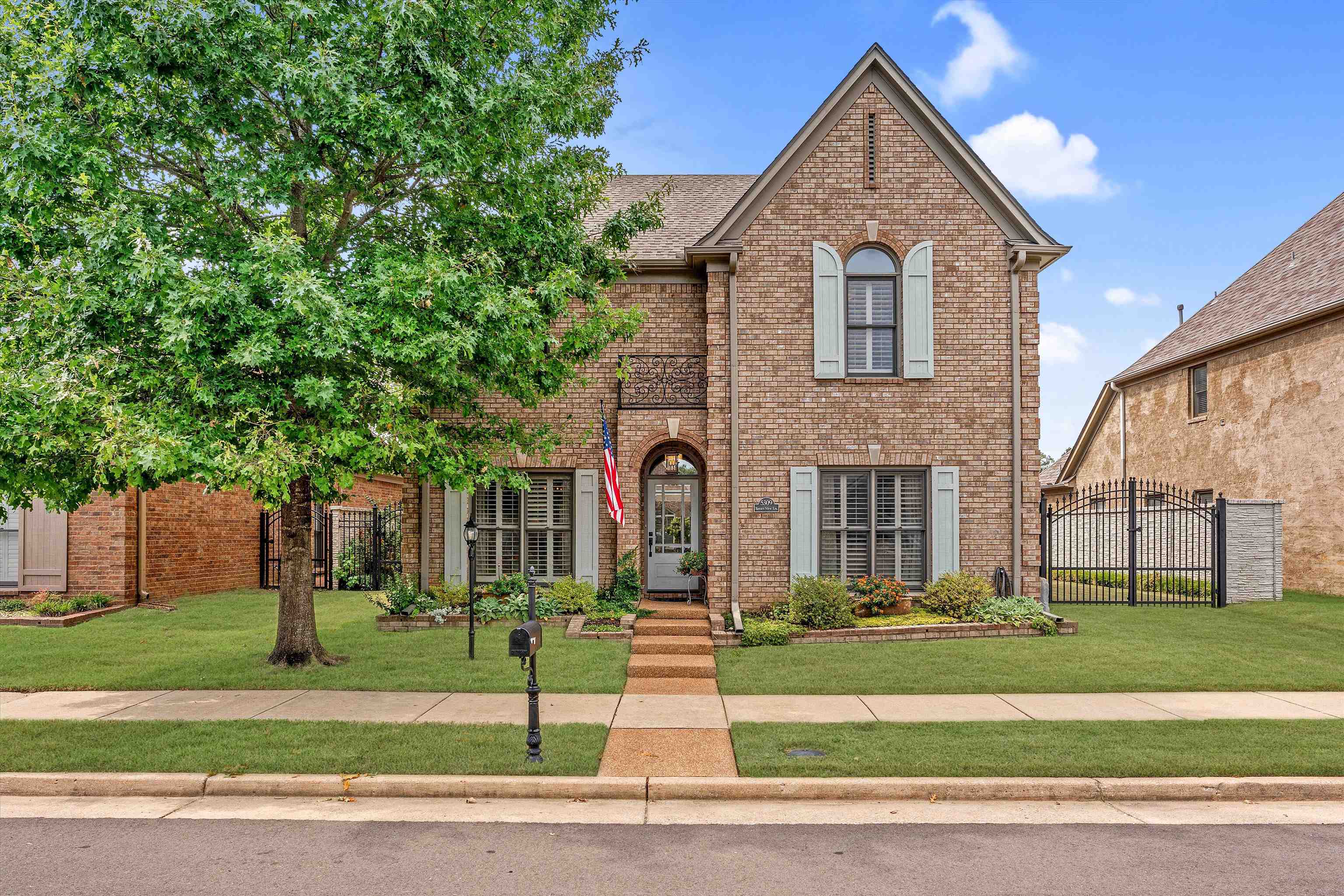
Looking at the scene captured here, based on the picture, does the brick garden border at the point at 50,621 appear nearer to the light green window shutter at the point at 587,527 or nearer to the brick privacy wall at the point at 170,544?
the brick privacy wall at the point at 170,544

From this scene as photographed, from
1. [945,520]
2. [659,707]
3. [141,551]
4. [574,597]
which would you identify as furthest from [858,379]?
[141,551]

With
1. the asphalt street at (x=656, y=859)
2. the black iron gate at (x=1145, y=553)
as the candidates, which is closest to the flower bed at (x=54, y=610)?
the asphalt street at (x=656, y=859)

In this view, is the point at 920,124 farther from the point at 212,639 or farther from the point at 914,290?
the point at 212,639

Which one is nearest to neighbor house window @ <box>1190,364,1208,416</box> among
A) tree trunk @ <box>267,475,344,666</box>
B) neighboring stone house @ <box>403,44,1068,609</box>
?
neighboring stone house @ <box>403,44,1068,609</box>

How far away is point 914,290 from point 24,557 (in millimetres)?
16668

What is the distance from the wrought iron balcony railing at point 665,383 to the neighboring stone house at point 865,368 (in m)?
0.08

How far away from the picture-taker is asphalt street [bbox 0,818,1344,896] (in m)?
4.66

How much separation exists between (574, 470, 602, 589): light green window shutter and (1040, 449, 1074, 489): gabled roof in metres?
20.7

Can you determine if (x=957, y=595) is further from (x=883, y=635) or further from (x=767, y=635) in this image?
(x=767, y=635)

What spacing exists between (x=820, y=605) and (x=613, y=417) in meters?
4.68

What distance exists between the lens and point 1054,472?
32.2 meters

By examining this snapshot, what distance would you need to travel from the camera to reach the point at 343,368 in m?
9.02

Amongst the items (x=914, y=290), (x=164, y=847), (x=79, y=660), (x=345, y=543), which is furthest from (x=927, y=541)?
(x=345, y=543)

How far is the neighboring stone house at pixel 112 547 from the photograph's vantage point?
49.5ft
